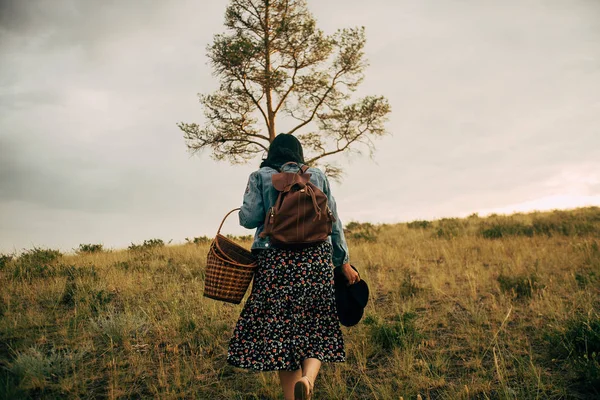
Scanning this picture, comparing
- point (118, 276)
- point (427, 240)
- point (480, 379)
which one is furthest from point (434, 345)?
point (427, 240)

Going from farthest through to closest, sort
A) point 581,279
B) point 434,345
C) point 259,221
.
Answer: point 581,279 < point 434,345 < point 259,221

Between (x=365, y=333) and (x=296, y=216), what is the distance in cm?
267

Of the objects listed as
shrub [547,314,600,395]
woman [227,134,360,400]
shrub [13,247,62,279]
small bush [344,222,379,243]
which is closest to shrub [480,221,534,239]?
small bush [344,222,379,243]

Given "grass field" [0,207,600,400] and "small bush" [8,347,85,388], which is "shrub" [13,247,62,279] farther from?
"small bush" [8,347,85,388]

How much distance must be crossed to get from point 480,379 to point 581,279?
3948 millimetres

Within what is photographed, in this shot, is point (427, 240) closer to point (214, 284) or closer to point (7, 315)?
point (214, 284)

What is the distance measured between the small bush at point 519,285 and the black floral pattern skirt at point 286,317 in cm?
422

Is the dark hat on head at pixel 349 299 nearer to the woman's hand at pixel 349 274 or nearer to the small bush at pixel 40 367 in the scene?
the woman's hand at pixel 349 274

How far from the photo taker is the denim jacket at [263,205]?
10.4 feet

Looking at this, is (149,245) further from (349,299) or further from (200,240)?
(349,299)

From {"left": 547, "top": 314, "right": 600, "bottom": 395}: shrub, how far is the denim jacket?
251cm

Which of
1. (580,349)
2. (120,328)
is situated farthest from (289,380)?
(580,349)

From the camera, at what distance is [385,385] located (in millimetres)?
3752

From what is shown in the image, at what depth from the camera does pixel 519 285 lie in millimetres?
6230
